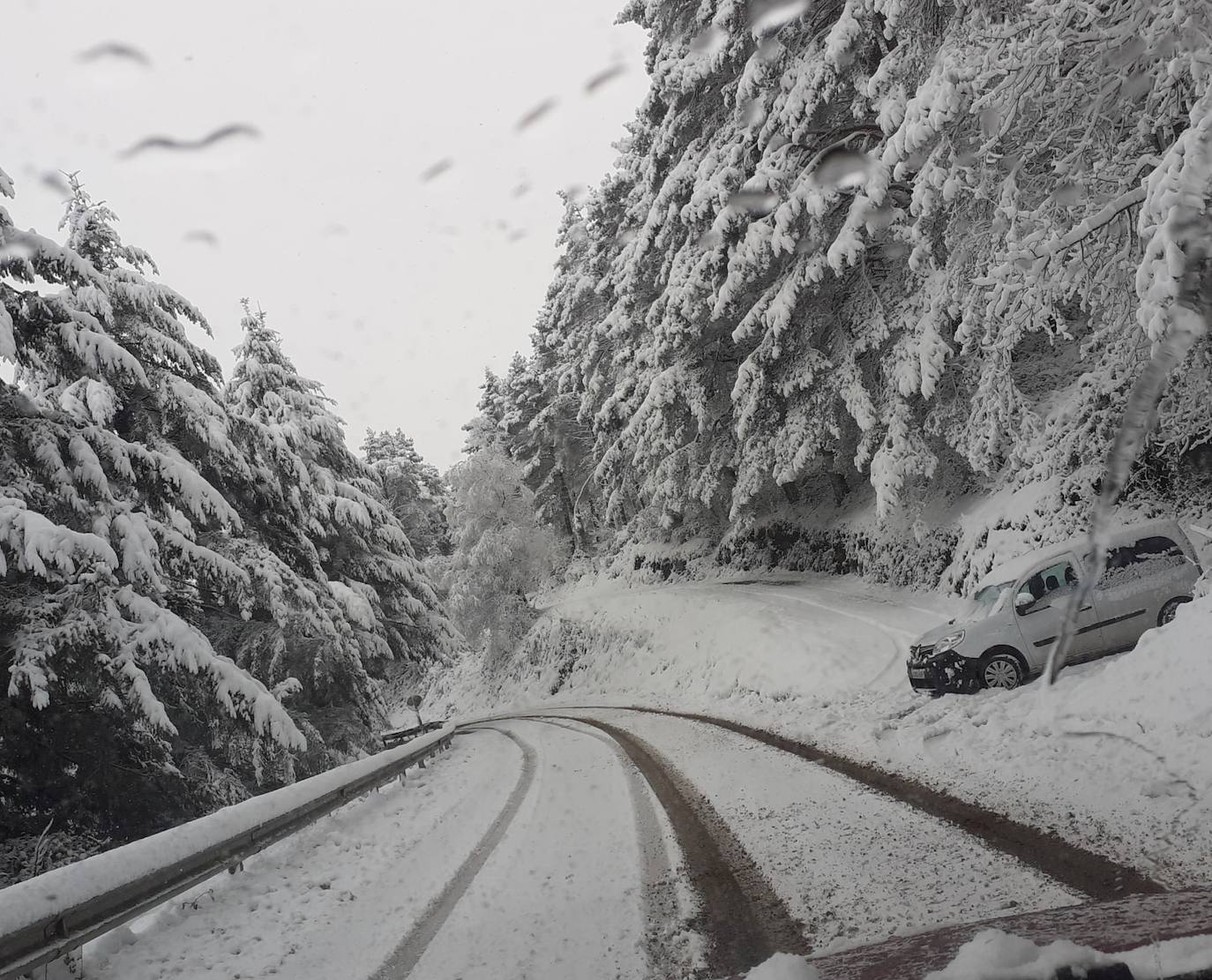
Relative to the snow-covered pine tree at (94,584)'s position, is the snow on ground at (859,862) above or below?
below

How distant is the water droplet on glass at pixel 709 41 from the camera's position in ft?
48.2

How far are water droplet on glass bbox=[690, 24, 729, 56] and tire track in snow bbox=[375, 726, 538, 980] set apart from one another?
15061 mm

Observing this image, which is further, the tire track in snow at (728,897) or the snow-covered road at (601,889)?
the snow-covered road at (601,889)

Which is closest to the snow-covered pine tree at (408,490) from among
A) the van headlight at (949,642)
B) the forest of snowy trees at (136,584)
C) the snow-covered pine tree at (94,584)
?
the forest of snowy trees at (136,584)

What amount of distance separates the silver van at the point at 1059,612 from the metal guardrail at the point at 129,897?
7.82m

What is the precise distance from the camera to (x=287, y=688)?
11125mm

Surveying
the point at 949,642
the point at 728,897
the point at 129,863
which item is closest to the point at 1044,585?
the point at 949,642

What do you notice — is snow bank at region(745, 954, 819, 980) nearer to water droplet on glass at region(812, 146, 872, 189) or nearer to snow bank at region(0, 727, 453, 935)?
snow bank at region(0, 727, 453, 935)

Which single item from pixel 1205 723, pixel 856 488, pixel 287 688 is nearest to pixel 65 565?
pixel 287 688

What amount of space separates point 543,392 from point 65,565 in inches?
1414

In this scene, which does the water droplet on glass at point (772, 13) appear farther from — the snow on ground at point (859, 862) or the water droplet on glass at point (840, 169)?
the snow on ground at point (859, 862)

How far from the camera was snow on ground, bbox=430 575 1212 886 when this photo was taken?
14.4 feet

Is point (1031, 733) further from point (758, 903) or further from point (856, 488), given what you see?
point (856, 488)

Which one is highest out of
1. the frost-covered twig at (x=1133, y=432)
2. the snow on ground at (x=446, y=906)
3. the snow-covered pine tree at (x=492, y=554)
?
the snow-covered pine tree at (x=492, y=554)
